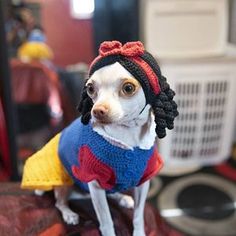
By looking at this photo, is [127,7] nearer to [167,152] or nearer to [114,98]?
[167,152]

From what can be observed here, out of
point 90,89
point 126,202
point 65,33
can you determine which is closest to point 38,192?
point 126,202

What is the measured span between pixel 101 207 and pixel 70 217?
0.32 feet

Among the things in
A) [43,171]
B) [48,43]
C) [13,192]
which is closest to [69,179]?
[43,171]

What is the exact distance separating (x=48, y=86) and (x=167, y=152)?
715 mm

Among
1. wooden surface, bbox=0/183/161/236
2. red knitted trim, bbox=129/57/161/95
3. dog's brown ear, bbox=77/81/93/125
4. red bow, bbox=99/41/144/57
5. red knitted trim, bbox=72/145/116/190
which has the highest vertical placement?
red bow, bbox=99/41/144/57

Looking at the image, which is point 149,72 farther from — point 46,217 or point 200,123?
point 200,123

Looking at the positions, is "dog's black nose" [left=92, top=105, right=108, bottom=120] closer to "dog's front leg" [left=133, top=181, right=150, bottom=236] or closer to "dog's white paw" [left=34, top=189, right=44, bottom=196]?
"dog's front leg" [left=133, top=181, right=150, bottom=236]

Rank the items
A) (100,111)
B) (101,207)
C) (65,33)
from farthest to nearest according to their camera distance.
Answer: (65,33)
(101,207)
(100,111)

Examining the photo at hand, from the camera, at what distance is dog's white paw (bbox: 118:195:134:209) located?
66 centimetres

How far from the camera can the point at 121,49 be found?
0.45 meters

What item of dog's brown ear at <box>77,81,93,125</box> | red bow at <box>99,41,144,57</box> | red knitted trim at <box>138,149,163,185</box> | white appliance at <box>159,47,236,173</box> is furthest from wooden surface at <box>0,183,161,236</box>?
white appliance at <box>159,47,236,173</box>

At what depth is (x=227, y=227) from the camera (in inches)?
50.7

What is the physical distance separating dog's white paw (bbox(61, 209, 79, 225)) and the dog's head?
261 millimetres

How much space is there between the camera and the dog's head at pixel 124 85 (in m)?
0.44
